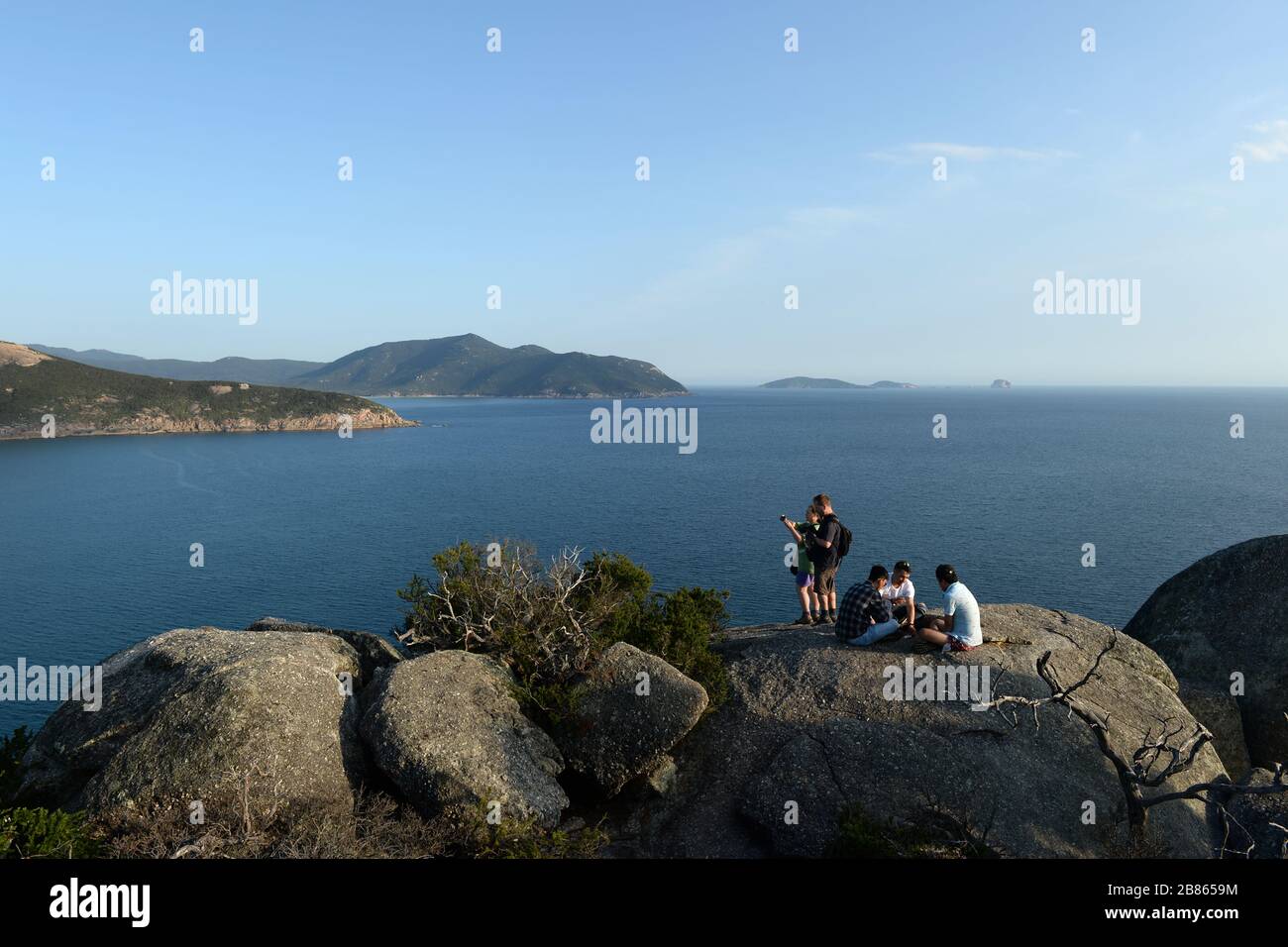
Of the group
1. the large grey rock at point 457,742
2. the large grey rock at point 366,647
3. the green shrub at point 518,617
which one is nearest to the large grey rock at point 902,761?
the large grey rock at point 457,742

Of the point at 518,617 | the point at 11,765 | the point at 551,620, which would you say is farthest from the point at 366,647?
the point at 11,765

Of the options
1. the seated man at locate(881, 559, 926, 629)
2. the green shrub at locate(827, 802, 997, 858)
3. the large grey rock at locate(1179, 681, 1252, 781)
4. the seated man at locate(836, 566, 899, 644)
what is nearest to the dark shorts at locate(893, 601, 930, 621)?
the seated man at locate(881, 559, 926, 629)

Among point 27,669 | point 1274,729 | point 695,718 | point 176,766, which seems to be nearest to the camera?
point 176,766

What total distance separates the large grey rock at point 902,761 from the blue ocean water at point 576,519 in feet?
81.0

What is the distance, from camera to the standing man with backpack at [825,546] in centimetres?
1680

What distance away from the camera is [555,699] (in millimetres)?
13898

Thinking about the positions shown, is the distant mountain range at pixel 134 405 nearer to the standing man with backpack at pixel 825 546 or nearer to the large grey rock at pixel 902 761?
the standing man with backpack at pixel 825 546

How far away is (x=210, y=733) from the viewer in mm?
11461

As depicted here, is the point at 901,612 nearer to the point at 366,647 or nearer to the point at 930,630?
the point at 930,630

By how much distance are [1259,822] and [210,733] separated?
17.9 metres

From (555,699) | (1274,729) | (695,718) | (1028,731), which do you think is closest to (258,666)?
(555,699)

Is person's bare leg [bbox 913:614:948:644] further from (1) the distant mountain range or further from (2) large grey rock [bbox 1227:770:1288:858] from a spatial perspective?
(1) the distant mountain range
